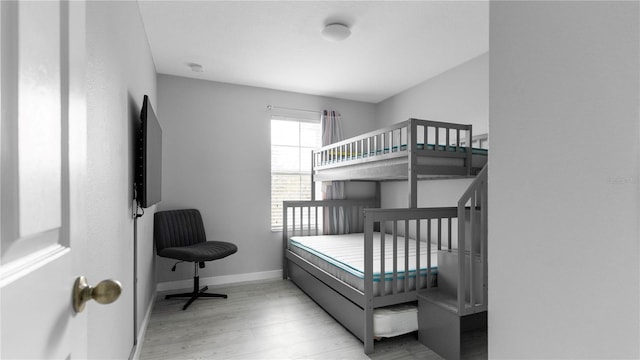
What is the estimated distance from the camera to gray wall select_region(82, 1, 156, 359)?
1.15 meters

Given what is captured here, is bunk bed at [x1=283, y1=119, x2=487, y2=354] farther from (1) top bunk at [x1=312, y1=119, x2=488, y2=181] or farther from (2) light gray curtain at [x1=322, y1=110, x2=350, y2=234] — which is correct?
(2) light gray curtain at [x1=322, y1=110, x2=350, y2=234]

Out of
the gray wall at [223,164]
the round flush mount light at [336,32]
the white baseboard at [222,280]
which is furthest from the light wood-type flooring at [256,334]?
the round flush mount light at [336,32]

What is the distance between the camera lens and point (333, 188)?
4277 mm

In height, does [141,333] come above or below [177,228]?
below

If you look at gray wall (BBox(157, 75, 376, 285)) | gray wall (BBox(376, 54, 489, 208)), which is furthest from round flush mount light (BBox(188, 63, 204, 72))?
gray wall (BBox(376, 54, 489, 208))

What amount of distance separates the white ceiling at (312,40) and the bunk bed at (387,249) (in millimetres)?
766

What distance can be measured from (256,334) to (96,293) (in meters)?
2.11

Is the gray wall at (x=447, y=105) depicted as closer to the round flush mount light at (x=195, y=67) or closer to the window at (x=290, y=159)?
the window at (x=290, y=159)

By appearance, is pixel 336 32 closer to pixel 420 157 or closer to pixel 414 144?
pixel 414 144

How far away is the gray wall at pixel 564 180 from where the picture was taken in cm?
71

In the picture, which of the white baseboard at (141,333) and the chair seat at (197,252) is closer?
the white baseboard at (141,333)

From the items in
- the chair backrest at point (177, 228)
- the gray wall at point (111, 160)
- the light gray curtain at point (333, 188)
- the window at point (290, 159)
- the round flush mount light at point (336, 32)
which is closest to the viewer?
the gray wall at point (111, 160)

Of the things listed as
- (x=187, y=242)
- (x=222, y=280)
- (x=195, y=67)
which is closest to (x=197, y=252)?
(x=187, y=242)

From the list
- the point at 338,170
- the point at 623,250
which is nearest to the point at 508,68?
the point at 623,250
